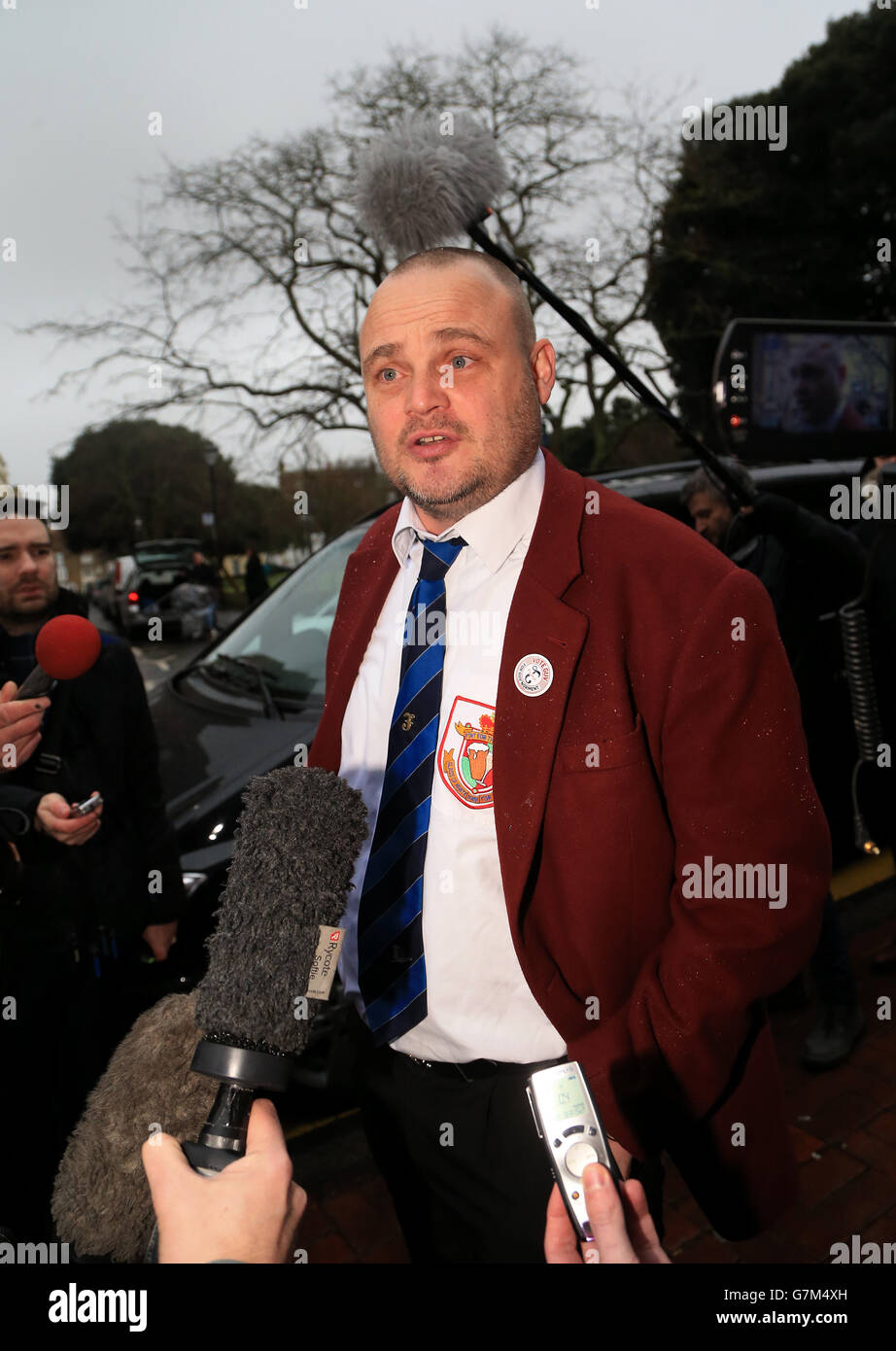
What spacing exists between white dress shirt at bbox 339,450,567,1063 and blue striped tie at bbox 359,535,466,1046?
20mm

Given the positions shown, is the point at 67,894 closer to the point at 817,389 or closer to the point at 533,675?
the point at 533,675

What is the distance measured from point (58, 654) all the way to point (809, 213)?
78.6 feet

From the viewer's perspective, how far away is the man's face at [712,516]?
3691 mm

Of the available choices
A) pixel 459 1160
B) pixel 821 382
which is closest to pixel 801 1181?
pixel 459 1160

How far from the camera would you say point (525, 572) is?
1631 millimetres

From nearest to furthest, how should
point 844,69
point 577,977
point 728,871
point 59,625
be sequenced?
1. point 728,871
2. point 577,977
3. point 59,625
4. point 844,69

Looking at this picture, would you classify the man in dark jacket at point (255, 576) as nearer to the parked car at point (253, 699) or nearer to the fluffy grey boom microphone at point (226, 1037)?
the parked car at point (253, 699)

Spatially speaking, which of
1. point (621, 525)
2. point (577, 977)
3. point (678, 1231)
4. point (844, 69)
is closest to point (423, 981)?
point (577, 977)

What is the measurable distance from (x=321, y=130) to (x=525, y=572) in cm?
1566

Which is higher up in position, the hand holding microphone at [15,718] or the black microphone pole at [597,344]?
the black microphone pole at [597,344]

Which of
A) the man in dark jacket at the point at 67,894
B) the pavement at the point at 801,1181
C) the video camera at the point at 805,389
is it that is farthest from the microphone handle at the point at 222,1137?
the video camera at the point at 805,389

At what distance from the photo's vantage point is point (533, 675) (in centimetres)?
155

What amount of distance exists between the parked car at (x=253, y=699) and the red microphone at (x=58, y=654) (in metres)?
1.00
